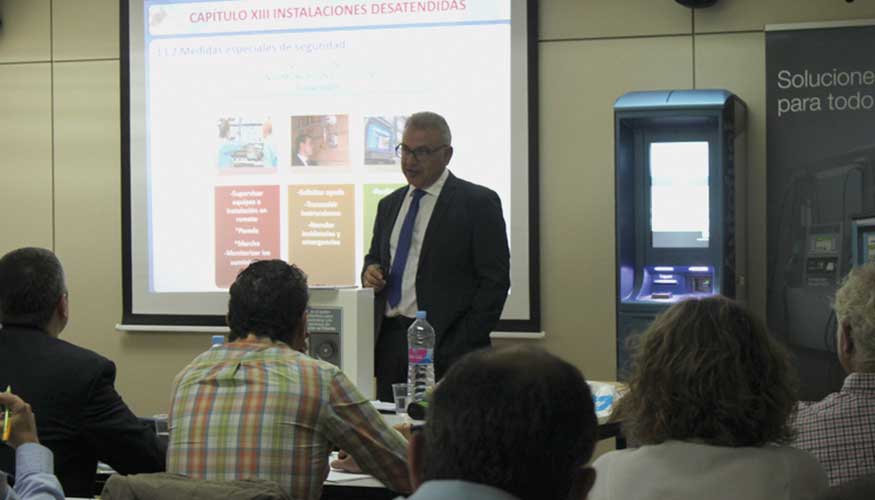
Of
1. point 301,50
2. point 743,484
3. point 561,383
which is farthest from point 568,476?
point 301,50

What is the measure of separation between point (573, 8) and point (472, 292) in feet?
6.60

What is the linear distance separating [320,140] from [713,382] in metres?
4.07

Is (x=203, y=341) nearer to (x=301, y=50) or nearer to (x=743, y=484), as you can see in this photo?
(x=301, y=50)

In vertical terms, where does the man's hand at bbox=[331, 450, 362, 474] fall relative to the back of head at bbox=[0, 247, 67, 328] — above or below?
below

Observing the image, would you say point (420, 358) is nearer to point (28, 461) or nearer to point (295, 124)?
point (28, 461)

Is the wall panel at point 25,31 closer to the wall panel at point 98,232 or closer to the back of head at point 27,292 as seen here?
the wall panel at point 98,232

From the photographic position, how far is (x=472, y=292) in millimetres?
3957

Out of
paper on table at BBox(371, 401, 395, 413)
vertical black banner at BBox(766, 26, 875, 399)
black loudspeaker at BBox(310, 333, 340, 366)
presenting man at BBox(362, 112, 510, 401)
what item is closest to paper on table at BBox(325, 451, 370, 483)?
paper on table at BBox(371, 401, 395, 413)

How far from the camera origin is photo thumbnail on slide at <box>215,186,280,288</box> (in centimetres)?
572

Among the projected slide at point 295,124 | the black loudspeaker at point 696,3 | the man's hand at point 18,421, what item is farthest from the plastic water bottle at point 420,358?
the black loudspeaker at point 696,3

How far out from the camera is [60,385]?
2.58 m

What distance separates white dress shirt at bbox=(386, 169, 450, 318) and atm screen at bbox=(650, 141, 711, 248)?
125 centimetres

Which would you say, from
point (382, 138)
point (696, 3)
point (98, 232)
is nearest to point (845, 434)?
point (696, 3)

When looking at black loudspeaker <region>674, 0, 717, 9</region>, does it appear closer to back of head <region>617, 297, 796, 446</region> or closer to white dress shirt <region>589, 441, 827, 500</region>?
back of head <region>617, 297, 796, 446</region>
